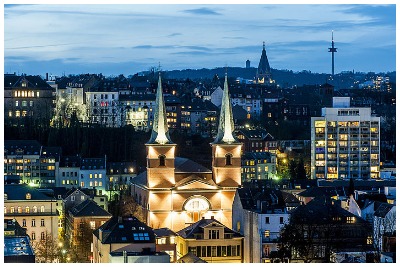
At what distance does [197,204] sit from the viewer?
45750mm

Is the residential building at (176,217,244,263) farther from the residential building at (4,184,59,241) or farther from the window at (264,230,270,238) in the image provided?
the residential building at (4,184,59,241)

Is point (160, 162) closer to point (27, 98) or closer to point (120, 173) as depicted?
point (120, 173)

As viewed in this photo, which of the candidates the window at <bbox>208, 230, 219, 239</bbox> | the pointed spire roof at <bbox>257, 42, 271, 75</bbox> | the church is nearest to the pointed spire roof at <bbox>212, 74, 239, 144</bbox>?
the church

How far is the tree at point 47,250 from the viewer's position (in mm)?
35750

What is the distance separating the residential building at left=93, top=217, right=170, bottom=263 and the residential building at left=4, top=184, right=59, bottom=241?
8.69 metres

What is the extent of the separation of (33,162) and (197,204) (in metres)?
15.5

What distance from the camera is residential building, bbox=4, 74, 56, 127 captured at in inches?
2694

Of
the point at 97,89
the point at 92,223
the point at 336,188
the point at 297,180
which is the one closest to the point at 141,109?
the point at 97,89

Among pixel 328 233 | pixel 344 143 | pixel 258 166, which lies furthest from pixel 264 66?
pixel 328 233

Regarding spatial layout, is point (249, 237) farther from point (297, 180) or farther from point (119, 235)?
point (297, 180)

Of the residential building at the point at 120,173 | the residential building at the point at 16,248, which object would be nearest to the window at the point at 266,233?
the residential building at the point at 16,248

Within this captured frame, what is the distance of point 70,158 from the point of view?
5919cm

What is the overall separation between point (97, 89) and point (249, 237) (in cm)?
3991

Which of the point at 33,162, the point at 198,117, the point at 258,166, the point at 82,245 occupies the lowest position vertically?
the point at 82,245
